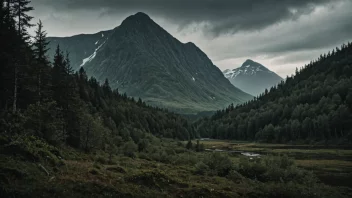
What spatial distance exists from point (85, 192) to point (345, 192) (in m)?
41.1

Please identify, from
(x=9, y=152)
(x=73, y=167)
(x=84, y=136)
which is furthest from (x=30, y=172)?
(x=84, y=136)

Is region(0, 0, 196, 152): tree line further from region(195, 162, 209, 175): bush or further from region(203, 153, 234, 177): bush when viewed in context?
region(203, 153, 234, 177): bush

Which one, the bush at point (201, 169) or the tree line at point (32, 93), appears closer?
the tree line at point (32, 93)

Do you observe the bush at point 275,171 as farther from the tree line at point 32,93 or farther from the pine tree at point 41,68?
the pine tree at point 41,68

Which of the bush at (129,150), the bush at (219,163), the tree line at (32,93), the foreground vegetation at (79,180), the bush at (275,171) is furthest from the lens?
the bush at (129,150)

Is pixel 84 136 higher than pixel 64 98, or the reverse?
pixel 64 98

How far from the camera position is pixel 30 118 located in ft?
142

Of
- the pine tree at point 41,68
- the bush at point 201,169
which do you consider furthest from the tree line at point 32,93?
the bush at point 201,169

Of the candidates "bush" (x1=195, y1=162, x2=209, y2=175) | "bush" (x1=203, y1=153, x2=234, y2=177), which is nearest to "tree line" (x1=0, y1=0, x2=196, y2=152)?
"bush" (x1=195, y1=162, x2=209, y2=175)

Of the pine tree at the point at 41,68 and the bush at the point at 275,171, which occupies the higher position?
the pine tree at the point at 41,68

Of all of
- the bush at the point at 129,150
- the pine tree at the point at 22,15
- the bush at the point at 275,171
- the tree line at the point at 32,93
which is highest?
the pine tree at the point at 22,15

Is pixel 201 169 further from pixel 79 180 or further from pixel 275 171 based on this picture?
pixel 79 180

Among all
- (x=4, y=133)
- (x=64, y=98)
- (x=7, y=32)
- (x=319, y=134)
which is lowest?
(x=319, y=134)

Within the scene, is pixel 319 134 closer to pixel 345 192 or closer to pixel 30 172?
pixel 345 192
